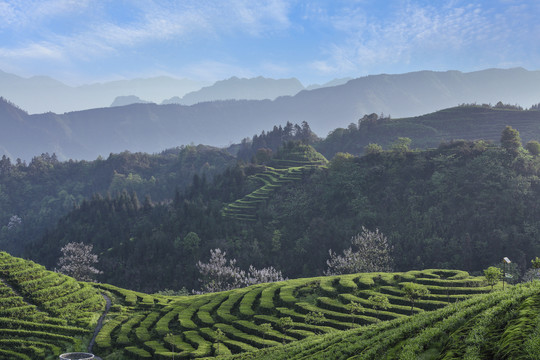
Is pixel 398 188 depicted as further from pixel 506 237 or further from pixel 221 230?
pixel 221 230

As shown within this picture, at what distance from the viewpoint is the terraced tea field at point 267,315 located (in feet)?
128

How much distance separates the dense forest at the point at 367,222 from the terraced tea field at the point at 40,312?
128 feet

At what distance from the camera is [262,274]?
78.1m

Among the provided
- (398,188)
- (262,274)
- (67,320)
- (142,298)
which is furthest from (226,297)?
(398,188)

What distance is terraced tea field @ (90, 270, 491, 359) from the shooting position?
3888 cm

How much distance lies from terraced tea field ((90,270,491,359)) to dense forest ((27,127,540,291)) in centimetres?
3615

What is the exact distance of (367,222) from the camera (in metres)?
95.0

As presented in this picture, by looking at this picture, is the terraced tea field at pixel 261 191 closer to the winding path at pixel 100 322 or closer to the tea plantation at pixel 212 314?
the winding path at pixel 100 322

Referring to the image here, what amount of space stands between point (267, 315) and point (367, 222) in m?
55.6

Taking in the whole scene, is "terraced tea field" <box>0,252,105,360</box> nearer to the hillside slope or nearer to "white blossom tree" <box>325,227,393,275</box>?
"white blossom tree" <box>325,227,393,275</box>

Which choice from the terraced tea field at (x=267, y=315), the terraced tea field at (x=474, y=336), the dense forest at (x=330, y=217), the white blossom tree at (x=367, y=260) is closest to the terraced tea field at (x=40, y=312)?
the terraced tea field at (x=267, y=315)

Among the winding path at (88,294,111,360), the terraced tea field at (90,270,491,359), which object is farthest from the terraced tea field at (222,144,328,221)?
the terraced tea field at (90,270,491,359)

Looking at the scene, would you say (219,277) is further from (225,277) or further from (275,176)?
(275,176)

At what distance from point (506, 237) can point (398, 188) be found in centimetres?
2853
